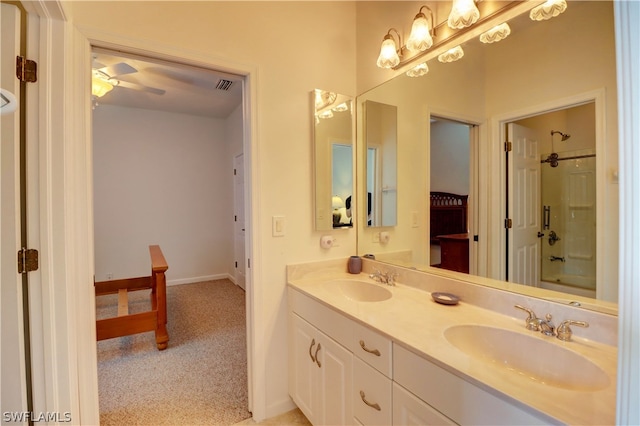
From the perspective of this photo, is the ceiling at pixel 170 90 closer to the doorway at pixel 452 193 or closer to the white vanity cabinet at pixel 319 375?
the doorway at pixel 452 193

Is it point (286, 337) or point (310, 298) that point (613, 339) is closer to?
point (310, 298)

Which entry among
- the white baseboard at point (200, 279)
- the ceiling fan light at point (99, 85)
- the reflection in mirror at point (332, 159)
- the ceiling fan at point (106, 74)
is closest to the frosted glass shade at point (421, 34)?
the reflection in mirror at point (332, 159)

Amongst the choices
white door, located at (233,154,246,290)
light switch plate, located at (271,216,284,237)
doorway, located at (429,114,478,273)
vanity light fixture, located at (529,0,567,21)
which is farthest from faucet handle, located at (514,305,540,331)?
white door, located at (233,154,246,290)

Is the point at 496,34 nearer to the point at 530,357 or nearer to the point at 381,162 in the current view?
the point at 381,162

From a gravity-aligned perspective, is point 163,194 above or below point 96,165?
below

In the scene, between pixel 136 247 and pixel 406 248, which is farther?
pixel 136 247

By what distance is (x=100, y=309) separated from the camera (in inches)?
140

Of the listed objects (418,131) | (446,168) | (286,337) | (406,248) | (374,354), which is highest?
(418,131)

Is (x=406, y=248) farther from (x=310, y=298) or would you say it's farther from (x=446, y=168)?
(x=310, y=298)

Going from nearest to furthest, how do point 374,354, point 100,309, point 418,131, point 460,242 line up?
1. point 374,354
2. point 460,242
3. point 418,131
4. point 100,309

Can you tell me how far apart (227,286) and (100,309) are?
1608 millimetres

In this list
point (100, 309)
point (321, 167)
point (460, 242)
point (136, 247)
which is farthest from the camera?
point (136, 247)

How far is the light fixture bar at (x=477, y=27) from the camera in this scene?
47.8 inches

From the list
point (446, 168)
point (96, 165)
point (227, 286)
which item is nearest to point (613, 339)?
point (446, 168)
